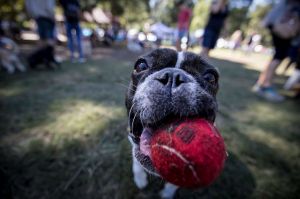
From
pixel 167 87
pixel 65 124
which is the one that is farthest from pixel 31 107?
pixel 167 87

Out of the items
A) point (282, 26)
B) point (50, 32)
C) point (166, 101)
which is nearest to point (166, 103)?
point (166, 101)

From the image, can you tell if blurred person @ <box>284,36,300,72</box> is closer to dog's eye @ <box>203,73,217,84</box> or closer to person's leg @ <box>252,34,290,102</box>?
person's leg @ <box>252,34,290,102</box>

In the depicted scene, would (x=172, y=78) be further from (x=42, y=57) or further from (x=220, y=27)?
(x=42, y=57)

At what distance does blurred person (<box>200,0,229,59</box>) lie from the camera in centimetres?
523

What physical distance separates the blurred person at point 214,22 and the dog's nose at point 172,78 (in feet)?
12.7

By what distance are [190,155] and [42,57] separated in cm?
711

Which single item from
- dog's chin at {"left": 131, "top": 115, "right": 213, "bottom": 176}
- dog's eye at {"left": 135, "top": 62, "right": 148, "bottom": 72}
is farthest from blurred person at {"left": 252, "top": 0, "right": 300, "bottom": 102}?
dog's chin at {"left": 131, "top": 115, "right": 213, "bottom": 176}

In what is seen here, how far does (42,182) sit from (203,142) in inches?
85.3

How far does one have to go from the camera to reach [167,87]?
1.63m

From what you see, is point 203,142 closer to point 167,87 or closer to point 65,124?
point 167,87

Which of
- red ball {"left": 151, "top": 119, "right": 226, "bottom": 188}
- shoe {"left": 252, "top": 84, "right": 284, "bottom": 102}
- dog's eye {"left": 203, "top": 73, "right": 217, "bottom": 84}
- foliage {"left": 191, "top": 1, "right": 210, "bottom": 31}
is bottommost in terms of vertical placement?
shoe {"left": 252, "top": 84, "right": 284, "bottom": 102}

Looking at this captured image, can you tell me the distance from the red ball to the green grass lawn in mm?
1283

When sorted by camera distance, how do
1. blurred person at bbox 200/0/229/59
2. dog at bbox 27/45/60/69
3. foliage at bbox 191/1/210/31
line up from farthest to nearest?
foliage at bbox 191/1/210/31 < dog at bbox 27/45/60/69 < blurred person at bbox 200/0/229/59

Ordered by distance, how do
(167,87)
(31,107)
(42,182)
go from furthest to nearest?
(31,107) < (42,182) < (167,87)
